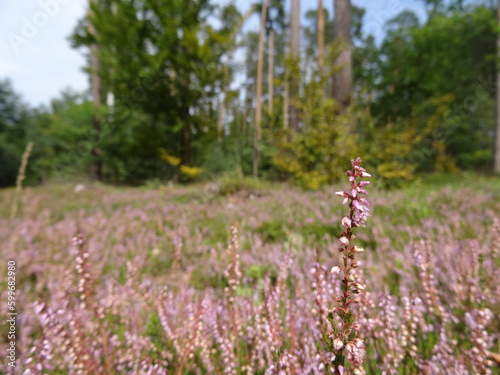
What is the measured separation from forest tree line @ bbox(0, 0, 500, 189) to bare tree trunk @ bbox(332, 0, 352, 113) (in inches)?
1.3

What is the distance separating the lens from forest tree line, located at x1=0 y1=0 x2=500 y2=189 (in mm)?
7293

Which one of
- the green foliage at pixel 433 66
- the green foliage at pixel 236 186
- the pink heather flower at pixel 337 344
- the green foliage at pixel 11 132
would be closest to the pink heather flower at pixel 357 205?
the pink heather flower at pixel 337 344

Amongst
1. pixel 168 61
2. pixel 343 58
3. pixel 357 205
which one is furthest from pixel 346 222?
pixel 168 61

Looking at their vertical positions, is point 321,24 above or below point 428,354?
above

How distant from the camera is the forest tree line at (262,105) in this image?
23.9ft

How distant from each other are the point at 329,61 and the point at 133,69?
28.2 feet

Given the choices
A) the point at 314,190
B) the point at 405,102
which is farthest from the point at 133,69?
the point at 405,102

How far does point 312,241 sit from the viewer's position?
139 inches

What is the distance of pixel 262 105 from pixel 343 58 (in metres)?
3.00

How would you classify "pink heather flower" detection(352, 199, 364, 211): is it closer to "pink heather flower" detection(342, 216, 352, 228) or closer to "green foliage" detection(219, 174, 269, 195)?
"pink heather flower" detection(342, 216, 352, 228)

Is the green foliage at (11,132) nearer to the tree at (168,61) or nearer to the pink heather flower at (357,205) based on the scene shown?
the tree at (168,61)

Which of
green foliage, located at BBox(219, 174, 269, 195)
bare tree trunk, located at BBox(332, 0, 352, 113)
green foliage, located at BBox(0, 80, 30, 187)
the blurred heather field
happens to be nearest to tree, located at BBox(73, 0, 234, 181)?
bare tree trunk, located at BBox(332, 0, 352, 113)

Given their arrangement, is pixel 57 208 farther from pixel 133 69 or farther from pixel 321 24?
pixel 321 24

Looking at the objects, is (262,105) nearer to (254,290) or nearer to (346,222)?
(254,290)
